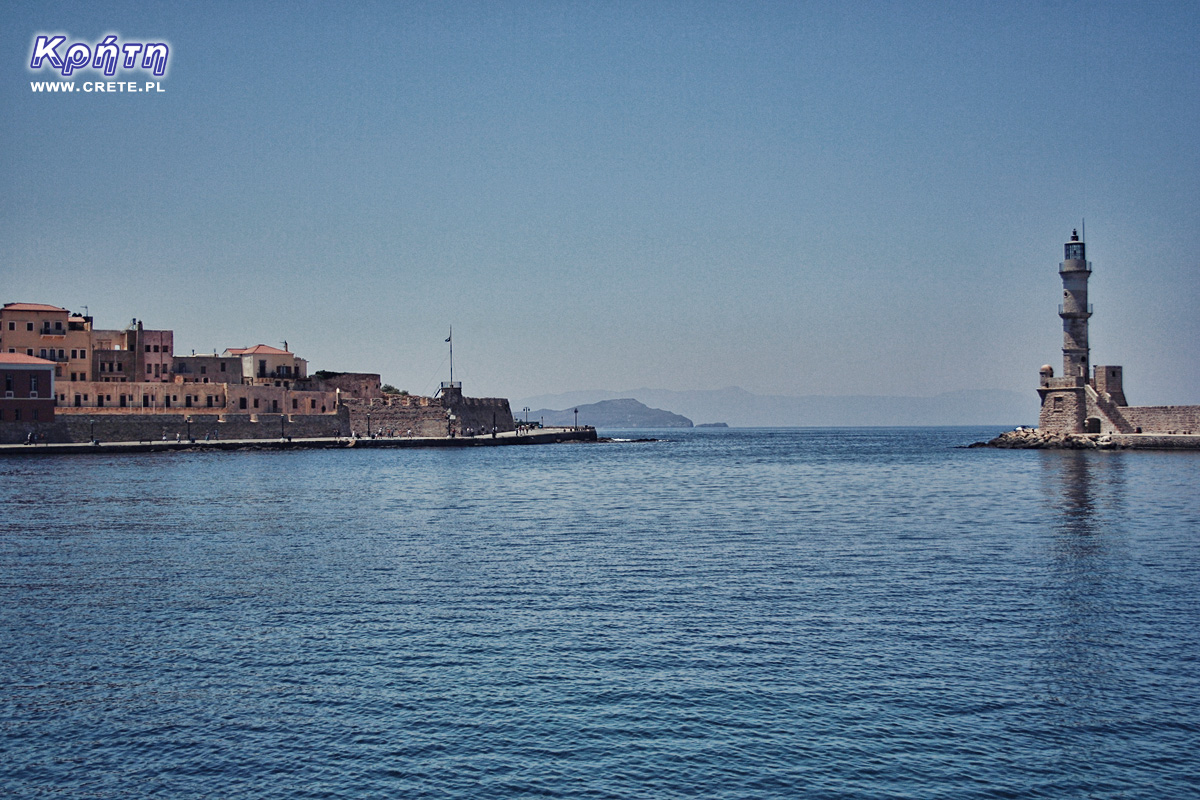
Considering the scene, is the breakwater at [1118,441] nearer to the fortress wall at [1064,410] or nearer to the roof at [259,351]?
the fortress wall at [1064,410]

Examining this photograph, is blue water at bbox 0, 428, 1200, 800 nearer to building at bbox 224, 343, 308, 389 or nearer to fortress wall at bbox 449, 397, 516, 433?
building at bbox 224, 343, 308, 389

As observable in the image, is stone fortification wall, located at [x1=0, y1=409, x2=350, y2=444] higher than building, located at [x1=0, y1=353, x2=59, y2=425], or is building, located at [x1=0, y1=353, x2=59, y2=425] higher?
building, located at [x1=0, y1=353, x2=59, y2=425]

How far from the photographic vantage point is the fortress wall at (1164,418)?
77.3 m

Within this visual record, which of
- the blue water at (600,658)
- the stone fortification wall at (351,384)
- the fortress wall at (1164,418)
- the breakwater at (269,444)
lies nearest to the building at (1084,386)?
the fortress wall at (1164,418)

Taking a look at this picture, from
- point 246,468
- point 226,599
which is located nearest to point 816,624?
point 226,599

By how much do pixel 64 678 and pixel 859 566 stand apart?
61.0 feet

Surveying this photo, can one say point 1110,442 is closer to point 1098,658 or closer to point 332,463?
point 332,463

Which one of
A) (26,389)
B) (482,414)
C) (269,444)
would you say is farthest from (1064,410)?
(26,389)

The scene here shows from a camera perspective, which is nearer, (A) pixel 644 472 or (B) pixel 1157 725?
(B) pixel 1157 725

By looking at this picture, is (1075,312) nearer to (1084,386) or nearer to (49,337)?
(1084,386)

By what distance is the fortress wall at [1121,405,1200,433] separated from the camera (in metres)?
77.3

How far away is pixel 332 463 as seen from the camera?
249 feet

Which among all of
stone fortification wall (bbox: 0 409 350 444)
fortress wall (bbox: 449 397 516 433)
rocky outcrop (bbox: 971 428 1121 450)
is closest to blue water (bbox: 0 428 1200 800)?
rocky outcrop (bbox: 971 428 1121 450)

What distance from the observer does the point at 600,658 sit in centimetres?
1661
